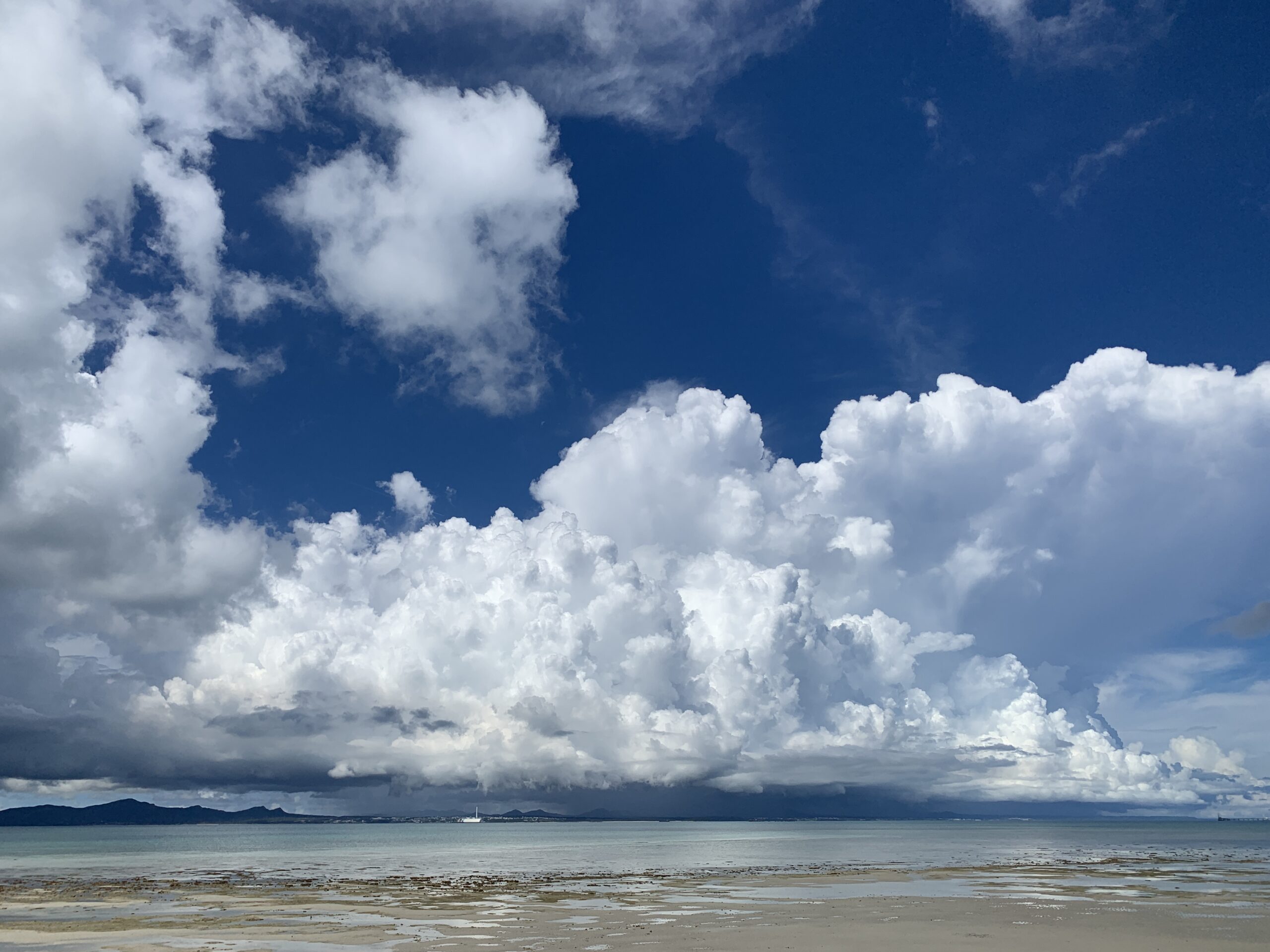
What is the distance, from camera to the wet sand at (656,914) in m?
42.0

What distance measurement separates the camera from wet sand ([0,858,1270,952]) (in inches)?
1652

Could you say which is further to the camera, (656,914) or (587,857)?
(587,857)

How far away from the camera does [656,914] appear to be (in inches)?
2084

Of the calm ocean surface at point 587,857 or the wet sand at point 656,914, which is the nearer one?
the wet sand at point 656,914

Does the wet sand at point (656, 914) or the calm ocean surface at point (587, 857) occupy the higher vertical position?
the wet sand at point (656, 914)

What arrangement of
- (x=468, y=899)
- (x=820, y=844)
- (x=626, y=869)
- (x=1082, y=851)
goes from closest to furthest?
(x=468, y=899) → (x=626, y=869) → (x=1082, y=851) → (x=820, y=844)

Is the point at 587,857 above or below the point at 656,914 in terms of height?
below

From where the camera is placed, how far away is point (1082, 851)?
138 meters

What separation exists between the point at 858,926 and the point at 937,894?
21299 millimetres

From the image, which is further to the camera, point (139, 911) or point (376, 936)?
point (139, 911)

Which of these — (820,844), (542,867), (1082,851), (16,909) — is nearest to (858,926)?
(16,909)

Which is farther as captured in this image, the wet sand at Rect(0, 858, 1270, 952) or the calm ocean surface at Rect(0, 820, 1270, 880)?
the calm ocean surface at Rect(0, 820, 1270, 880)

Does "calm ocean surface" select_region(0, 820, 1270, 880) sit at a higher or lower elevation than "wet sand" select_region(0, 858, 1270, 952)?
lower

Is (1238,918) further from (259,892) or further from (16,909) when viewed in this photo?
(16,909)
